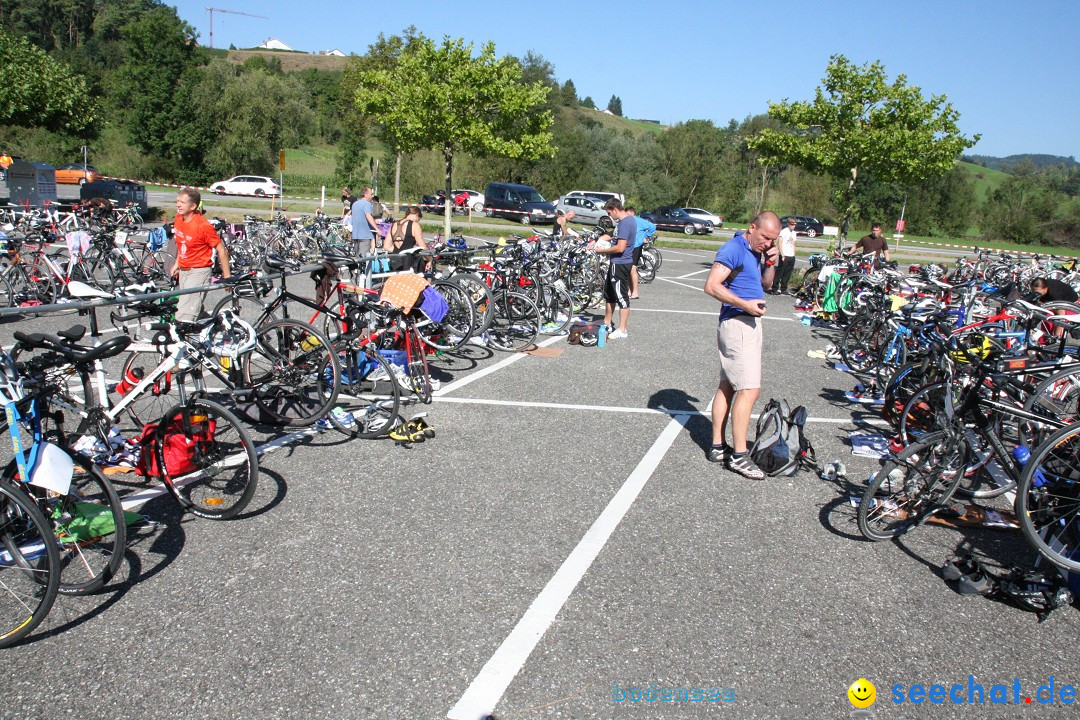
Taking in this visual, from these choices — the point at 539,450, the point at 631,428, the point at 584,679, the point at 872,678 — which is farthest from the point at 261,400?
the point at 872,678

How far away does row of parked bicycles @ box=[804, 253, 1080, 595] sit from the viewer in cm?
403

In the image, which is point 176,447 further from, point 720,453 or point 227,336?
point 720,453

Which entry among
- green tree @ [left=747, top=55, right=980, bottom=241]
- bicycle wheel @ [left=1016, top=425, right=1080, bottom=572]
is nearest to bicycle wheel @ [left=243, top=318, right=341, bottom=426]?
bicycle wheel @ [left=1016, top=425, right=1080, bottom=572]

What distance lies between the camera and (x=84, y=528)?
3691 mm

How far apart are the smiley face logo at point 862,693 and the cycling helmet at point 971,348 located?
10.2ft

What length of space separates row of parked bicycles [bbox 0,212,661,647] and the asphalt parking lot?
0.68ft

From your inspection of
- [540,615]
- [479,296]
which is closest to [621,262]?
[479,296]

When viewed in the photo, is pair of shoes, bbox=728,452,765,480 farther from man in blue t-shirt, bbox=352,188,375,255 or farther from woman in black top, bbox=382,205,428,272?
man in blue t-shirt, bbox=352,188,375,255

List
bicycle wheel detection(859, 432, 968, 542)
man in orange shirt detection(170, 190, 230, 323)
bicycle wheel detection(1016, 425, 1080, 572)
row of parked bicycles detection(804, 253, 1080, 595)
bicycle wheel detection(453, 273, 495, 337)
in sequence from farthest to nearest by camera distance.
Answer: bicycle wheel detection(453, 273, 495, 337), man in orange shirt detection(170, 190, 230, 323), bicycle wheel detection(859, 432, 968, 542), row of parked bicycles detection(804, 253, 1080, 595), bicycle wheel detection(1016, 425, 1080, 572)

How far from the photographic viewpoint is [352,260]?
22.9ft

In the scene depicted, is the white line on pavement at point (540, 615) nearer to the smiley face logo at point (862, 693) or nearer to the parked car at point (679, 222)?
the smiley face logo at point (862, 693)

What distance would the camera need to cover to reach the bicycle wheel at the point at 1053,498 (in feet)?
12.9

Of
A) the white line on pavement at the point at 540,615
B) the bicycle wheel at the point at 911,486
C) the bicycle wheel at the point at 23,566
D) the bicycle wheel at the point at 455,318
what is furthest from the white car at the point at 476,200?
the bicycle wheel at the point at 23,566

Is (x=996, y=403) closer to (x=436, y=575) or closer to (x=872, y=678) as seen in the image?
(x=872, y=678)
